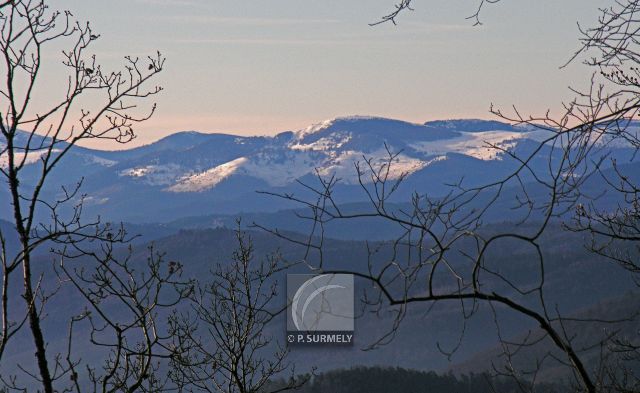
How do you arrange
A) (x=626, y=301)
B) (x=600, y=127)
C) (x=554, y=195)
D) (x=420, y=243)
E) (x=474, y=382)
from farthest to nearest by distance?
(x=626, y=301), (x=474, y=382), (x=600, y=127), (x=554, y=195), (x=420, y=243)

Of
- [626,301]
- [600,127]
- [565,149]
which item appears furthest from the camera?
[626,301]

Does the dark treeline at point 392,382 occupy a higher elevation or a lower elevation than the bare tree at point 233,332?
lower

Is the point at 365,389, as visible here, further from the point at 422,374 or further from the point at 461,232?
the point at 461,232

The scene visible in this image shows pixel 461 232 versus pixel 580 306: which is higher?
pixel 461 232

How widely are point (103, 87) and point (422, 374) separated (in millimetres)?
96190

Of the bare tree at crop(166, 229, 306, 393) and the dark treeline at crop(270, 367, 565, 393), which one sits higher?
the bare tree at crop(166, 229, 306, 393)

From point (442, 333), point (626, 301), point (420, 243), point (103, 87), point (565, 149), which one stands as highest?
point (103, 87)

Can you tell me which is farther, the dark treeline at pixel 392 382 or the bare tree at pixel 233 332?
the dark treeline at pixel 392 382

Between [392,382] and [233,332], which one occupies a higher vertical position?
[233,332]

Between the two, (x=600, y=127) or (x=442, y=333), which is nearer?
(x=600, y=127)

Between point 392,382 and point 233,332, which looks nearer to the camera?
point 233,332

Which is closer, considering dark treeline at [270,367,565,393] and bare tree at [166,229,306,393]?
bare tree at [166,229,306,393]

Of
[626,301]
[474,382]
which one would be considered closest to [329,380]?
[474,382]

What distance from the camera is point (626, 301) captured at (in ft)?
452
